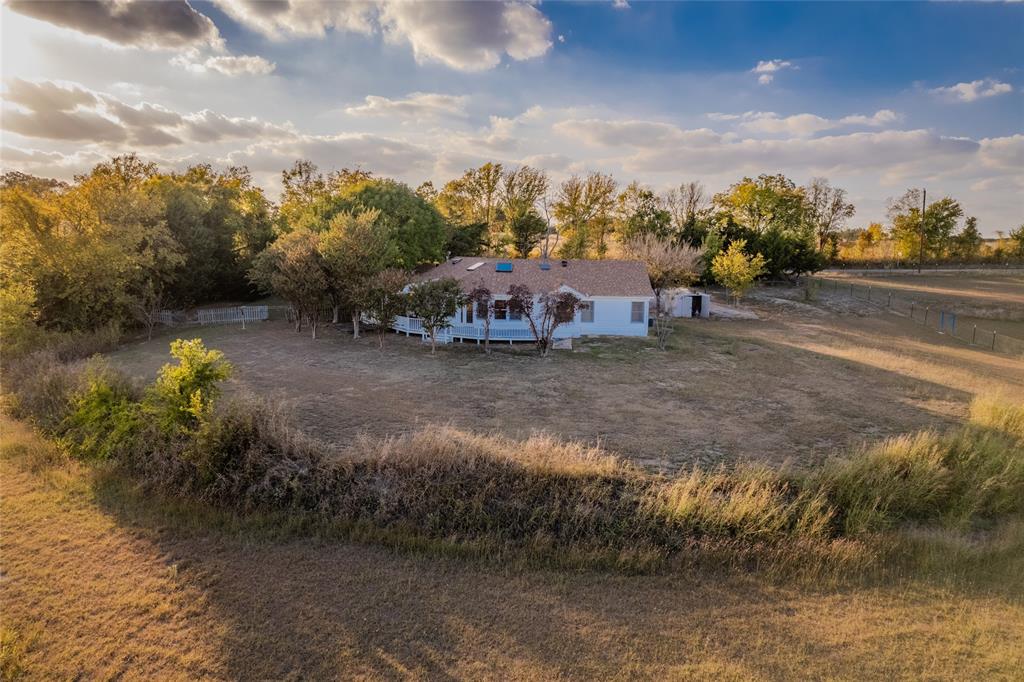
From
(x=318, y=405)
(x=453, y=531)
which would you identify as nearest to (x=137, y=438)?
(x=318, y=405)

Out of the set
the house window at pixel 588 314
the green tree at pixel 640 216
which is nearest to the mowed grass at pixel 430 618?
the house window at pixel 588 314

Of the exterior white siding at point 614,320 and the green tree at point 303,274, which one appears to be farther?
the exterior white siding at point 614,320

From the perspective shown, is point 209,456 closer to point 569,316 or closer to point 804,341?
point 569,316

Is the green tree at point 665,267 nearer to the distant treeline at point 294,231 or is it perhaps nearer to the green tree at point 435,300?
the distant treeline at point 294,231

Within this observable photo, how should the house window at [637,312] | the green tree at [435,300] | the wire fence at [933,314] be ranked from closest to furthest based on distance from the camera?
the green tree at [435,300] < the wire fence at [933,314] < the house window at [637,312]

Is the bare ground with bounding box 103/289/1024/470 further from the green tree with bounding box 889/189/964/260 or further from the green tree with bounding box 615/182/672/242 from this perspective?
the green tree with bounding box 889/189/964/260

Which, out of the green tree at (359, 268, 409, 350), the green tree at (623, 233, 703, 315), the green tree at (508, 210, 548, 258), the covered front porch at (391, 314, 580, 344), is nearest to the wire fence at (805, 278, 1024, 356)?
the green tree at (623, 233, 703, 315)
